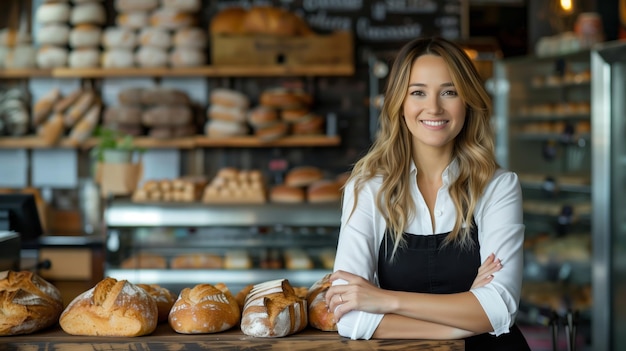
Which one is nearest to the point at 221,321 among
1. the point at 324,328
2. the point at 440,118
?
the point at 324,328

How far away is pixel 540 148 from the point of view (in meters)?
4.61

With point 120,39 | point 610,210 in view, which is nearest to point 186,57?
point 120,39

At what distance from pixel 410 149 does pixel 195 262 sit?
1870mm

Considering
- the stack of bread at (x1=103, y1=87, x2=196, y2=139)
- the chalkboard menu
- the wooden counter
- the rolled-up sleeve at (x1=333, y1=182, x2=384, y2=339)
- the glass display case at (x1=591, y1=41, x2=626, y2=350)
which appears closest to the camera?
the wooden counter

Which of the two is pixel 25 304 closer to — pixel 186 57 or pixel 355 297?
pixel 355 297

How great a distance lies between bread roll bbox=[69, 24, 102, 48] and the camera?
A: 5020mm

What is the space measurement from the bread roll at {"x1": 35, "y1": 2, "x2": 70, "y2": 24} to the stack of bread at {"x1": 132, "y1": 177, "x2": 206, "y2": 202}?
6.14 feet

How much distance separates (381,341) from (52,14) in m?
4.13

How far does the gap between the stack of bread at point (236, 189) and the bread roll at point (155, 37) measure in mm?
1482

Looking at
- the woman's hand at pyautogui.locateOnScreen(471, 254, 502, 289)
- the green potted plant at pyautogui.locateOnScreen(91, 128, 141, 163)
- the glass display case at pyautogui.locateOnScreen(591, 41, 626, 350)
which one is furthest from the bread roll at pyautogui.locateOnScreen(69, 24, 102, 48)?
the woman's hand at pyautogui.locateOnScreen(471, 254, 502, 289)

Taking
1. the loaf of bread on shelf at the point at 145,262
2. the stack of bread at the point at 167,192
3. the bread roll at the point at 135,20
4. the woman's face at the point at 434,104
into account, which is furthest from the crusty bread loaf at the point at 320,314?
the bread roll at the point at 135,20

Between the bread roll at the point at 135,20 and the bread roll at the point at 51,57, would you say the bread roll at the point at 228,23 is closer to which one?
the bread roll at the point at 135,20

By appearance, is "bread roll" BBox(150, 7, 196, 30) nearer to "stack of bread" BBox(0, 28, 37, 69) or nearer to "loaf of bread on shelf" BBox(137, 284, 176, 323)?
"stack of bread" BBox(0, 28, 37, 69)

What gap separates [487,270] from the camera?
1725 millimetres
